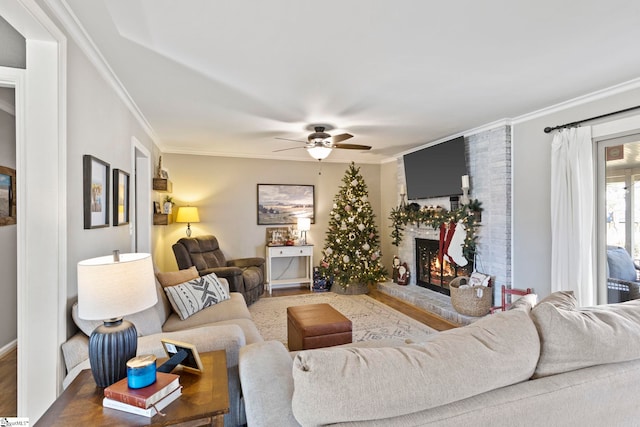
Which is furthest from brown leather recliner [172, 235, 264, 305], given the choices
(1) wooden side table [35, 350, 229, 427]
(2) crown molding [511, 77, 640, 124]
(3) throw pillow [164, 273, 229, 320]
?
(2) crown molding [511, 77, 640, 124]

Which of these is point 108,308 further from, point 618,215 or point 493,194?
point 493,194

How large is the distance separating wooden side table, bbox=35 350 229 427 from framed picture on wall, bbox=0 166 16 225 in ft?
8.00

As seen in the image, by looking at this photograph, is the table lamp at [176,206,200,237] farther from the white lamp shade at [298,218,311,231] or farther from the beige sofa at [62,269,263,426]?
the beige sofa at [62,269,263,426]

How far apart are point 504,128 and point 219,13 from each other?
3448mm

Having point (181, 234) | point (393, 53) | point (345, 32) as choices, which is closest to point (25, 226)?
point (345, 32)

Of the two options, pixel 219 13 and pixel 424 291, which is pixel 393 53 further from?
pixel 424 291

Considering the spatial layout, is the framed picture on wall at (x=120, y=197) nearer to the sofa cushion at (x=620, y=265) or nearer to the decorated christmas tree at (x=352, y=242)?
the decorated christmas tree at (x=352, y=242)

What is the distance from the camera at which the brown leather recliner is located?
423cm

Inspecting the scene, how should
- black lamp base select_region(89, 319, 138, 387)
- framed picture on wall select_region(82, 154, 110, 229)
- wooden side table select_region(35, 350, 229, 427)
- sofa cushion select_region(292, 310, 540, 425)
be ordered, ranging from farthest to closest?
framed picture on wall select_region(82, 154, 110, 229) → black lamp base select_region(89, 319, 138, 387) → wooden side table select_region(35, 350, 229, 427) → sofa cushion select_region(292, 310, 540, 425)

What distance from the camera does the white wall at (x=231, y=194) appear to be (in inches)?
214

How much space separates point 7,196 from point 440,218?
4904mm

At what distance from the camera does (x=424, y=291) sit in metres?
5.04

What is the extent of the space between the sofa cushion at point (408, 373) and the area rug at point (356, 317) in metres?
1.96

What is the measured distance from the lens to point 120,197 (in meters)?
2.79
